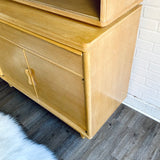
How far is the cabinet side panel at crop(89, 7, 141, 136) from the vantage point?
75 cm

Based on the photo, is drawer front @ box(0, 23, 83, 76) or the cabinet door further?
the cabinet door

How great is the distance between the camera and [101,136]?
3.86ft

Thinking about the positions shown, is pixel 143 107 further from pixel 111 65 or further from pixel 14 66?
pixel 14 66

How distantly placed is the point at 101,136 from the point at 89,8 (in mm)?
779

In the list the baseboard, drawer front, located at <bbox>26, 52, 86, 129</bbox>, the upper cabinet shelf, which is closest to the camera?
the upper cabinet shelf

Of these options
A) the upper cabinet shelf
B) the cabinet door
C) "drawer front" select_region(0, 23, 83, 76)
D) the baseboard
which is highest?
the upper cabinet shelf

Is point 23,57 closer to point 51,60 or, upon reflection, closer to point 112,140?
point 51,60

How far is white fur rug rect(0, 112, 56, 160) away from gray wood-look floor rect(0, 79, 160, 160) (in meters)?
0.04

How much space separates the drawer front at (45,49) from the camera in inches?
29.6

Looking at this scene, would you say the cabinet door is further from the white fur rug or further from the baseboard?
the baseboard

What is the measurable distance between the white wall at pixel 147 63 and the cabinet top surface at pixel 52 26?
29cm

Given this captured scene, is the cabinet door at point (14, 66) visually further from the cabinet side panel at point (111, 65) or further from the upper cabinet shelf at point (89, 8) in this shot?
the cabinet side panel at point (111, 65)

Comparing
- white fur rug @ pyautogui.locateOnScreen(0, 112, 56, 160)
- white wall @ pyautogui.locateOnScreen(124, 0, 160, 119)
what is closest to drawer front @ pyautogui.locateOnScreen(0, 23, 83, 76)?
white wall @ pyautogui.locateOnScreen(124, 0, 160, 119)

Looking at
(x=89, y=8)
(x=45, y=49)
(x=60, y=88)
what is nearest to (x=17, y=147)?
(x=60, y=88)
